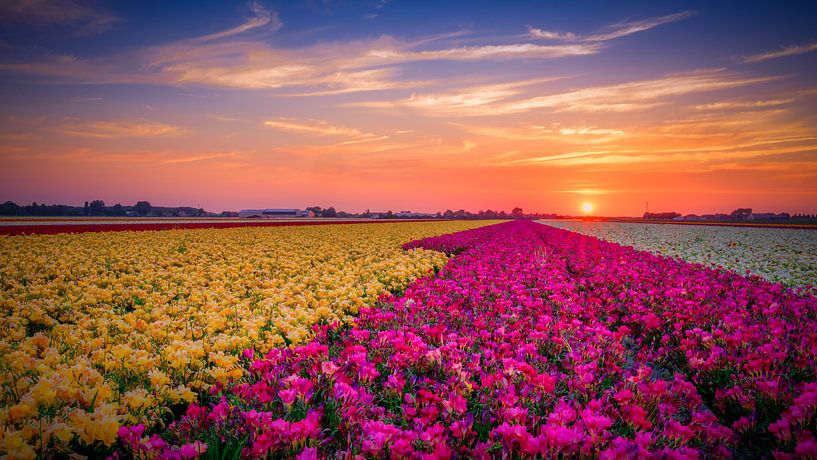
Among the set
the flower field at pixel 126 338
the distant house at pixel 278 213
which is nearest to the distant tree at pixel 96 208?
the distant house at pixel 278 213

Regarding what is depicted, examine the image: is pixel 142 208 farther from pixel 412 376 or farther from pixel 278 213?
pixel 412 376

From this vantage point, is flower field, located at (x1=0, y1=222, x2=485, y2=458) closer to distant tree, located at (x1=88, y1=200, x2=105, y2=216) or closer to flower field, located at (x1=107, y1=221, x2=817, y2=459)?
flower field, located at (x1=107, y1=221, x2=817, y2=459)

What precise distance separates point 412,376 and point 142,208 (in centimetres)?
14217

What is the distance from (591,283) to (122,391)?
A: 8841 mm

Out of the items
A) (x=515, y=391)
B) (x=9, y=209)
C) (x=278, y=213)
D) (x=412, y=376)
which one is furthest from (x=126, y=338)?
(x=278, y=213)

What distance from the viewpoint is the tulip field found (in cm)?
256

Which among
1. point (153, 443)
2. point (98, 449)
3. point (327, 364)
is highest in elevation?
point (327, 364)

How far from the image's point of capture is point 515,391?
133 inches

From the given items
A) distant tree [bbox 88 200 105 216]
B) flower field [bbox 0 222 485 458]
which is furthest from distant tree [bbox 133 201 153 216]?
flower field [bbox 0 222 485 458]

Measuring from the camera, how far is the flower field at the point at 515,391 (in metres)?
2.48

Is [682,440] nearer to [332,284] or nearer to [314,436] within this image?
[314,436]

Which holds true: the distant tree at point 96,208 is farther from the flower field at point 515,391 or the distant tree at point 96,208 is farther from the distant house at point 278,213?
the flower field at point 515,391

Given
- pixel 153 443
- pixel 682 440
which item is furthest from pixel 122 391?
pixel 682 440

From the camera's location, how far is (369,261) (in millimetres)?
13594
